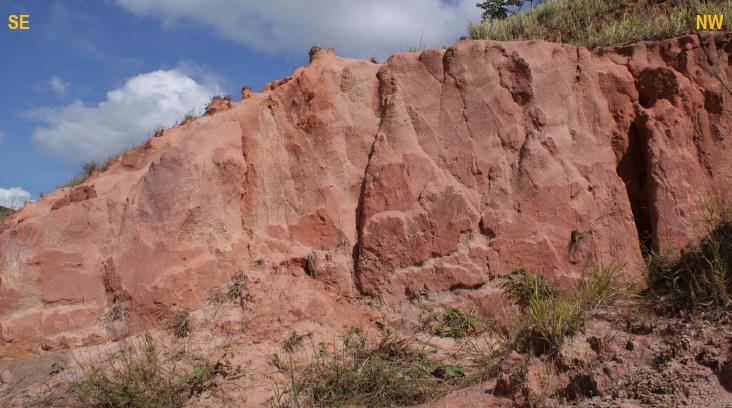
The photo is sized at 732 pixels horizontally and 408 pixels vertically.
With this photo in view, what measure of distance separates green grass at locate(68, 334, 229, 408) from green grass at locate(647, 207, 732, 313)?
3.58 metres

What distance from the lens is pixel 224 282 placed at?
574 cm

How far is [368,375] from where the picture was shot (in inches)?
184

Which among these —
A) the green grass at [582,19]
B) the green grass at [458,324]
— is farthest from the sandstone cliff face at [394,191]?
the green grass at [582,19]

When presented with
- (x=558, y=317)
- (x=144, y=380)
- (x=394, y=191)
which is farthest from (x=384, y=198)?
(x=144, y=380)

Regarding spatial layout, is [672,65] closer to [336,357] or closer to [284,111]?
[284,111]

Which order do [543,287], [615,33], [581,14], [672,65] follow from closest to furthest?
[543,287], [672,65], [615,33], [581,14]

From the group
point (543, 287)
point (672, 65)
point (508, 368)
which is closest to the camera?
point (508, 368)

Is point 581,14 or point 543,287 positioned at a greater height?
point 581,14

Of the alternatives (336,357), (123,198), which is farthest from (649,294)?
(123,198)

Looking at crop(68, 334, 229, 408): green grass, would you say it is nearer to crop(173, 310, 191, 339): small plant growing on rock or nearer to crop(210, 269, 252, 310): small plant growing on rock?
→ crop(173, 310, 191, 339): small plant growing on rock

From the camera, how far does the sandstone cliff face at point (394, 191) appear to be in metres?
5.71

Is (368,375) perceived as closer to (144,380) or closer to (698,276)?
(144,380)

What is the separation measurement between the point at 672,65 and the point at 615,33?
85cm

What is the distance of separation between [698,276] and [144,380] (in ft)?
14.2
